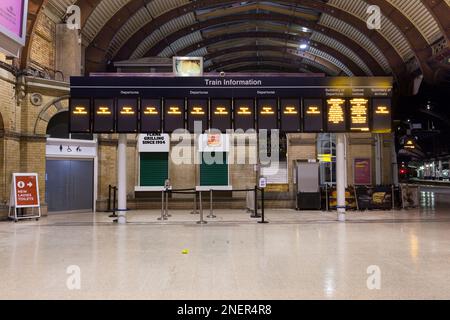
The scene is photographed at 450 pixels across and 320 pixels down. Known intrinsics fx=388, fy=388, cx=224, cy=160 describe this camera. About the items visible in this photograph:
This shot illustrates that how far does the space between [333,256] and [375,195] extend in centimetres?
1024

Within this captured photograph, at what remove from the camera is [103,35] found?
1667 centimetres

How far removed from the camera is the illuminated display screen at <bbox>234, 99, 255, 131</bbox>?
37.3 ft

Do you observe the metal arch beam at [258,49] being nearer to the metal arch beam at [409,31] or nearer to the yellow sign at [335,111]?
the metal arch beam at [409,31]

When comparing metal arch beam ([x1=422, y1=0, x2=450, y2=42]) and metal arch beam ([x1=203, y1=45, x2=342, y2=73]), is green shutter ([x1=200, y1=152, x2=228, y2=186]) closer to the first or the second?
metal arch beam ([x1=203, y1=45, x2=342, y2=73])

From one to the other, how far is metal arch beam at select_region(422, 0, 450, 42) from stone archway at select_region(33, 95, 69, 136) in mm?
13810

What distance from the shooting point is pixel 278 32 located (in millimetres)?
20922

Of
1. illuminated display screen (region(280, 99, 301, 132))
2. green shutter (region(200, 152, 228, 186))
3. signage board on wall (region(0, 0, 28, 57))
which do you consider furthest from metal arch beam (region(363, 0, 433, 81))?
signage board on wall (region(0, 0, 28, 57))

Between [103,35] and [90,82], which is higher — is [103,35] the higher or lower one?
the higher one

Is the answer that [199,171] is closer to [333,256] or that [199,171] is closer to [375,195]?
[375,195]

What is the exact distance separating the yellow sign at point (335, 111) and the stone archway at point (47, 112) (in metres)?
9.65

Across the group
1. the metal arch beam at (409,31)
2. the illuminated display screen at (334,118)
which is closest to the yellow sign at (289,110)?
the illuminated display screen at (334,118)

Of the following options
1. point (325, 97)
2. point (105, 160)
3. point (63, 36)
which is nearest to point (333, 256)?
point (325, 97)

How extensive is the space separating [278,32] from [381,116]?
1092cm

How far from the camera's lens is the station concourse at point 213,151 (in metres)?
5.66
